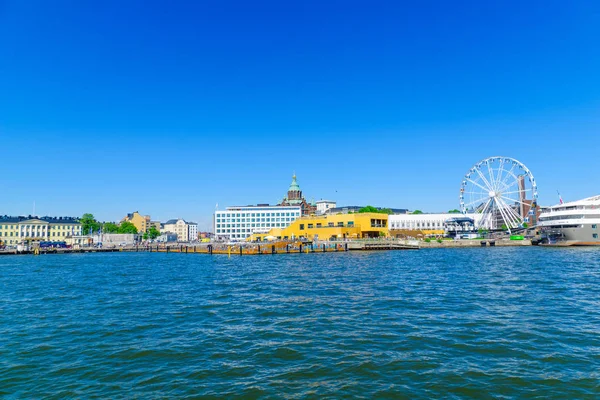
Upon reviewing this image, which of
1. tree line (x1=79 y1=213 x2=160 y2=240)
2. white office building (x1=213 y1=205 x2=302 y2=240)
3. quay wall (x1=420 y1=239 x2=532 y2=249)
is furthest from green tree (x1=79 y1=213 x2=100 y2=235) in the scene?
quay wall (x1=420 y1=239 x2=532 y2=249)

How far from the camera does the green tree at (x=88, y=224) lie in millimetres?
165050

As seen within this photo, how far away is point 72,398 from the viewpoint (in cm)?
1098

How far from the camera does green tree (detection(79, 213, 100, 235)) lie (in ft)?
542

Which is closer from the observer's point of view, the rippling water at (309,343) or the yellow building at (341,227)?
the rippling water at (309,343)

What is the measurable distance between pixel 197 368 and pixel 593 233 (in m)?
101

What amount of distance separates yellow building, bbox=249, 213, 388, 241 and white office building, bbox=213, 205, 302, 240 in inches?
2674

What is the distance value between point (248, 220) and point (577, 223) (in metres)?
128

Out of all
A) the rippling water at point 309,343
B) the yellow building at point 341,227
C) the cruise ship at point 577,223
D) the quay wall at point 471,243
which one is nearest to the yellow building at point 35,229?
the yellow building at point 341,227

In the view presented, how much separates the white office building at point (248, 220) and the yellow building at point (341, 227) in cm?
6792

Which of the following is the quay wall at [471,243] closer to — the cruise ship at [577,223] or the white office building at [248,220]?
the cruise ship at [577,223]

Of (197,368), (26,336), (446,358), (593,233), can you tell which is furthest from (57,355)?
(593,233)

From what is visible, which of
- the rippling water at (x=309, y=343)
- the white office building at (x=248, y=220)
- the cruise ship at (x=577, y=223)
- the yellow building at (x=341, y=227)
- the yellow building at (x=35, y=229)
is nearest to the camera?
the rippling water at (x=309, y=343)

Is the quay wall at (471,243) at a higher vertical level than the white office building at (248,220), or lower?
lower

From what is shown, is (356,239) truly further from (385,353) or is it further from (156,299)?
(385,353)
